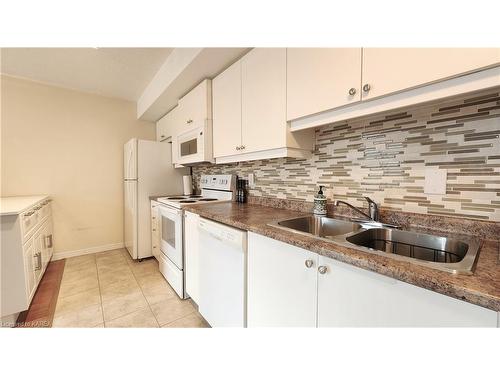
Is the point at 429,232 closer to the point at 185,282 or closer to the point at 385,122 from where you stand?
the point at 385,122

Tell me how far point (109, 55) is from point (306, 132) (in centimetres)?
212

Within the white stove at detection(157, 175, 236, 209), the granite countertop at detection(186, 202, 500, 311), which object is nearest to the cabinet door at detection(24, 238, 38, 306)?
the white stove at detection(157, 175, 236, 209)

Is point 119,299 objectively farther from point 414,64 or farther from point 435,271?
point 414,64

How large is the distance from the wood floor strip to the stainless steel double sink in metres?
2.02

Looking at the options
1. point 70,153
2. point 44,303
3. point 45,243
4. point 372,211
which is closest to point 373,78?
point 372,211

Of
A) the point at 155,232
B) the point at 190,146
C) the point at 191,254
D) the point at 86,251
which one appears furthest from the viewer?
the point at 86,251

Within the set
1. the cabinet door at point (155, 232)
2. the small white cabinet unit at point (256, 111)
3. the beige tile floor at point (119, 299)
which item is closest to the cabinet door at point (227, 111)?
the small white cabinet unit at point (256, 111)

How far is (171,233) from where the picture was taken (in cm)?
215

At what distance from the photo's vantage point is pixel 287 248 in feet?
3.07

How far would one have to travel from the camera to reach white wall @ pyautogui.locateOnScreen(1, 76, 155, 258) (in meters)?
2.61

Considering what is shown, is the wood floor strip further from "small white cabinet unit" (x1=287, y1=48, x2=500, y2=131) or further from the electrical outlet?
"small white cabinet unit" (x1=287, y1=48, x2=500, y2=131)

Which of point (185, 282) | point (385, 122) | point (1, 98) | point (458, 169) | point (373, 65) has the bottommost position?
point (185, 282)

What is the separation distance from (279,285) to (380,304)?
1.41 ft
